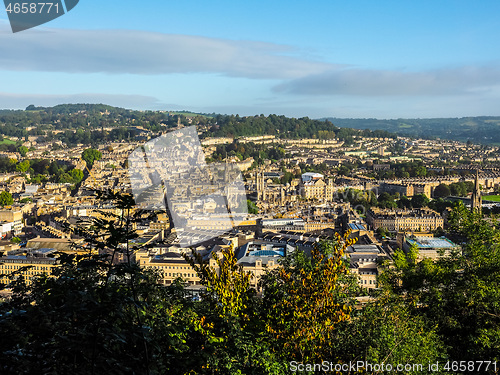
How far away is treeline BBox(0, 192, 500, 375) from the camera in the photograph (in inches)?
73.8

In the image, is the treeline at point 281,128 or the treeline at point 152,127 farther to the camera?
the treeline at point 281,128

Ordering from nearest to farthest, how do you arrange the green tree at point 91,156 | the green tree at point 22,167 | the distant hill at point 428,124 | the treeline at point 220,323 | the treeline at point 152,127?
the treeline at point 220,323, the green tree at point 22,167, the green tree at point 91,156, the treeline at point 152,127, the distant hill at point 428,124

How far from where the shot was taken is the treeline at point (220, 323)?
1874 millimetres

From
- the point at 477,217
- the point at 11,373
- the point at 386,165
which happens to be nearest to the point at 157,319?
the point at 11,373

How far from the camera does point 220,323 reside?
2.79 metres

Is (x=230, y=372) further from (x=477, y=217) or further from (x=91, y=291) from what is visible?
(x=477, y=217)

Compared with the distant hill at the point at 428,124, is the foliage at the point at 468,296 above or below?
below

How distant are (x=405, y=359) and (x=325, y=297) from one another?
1380mm

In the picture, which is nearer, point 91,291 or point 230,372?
point 91,291

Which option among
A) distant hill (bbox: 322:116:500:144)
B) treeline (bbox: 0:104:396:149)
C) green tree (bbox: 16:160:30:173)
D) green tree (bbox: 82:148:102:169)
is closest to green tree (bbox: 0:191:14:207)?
green tree (bbox: 16:160:30:173)

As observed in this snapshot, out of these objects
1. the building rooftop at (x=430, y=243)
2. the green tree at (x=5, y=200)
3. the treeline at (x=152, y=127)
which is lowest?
the building rooftop at (x=430, y=243)

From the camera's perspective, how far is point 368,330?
3.65m

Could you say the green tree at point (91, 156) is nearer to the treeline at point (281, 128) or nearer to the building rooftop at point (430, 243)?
the treeline at point (281, 128)

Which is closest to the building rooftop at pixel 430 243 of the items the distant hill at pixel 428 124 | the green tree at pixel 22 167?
the green tree at pixel 22 167
